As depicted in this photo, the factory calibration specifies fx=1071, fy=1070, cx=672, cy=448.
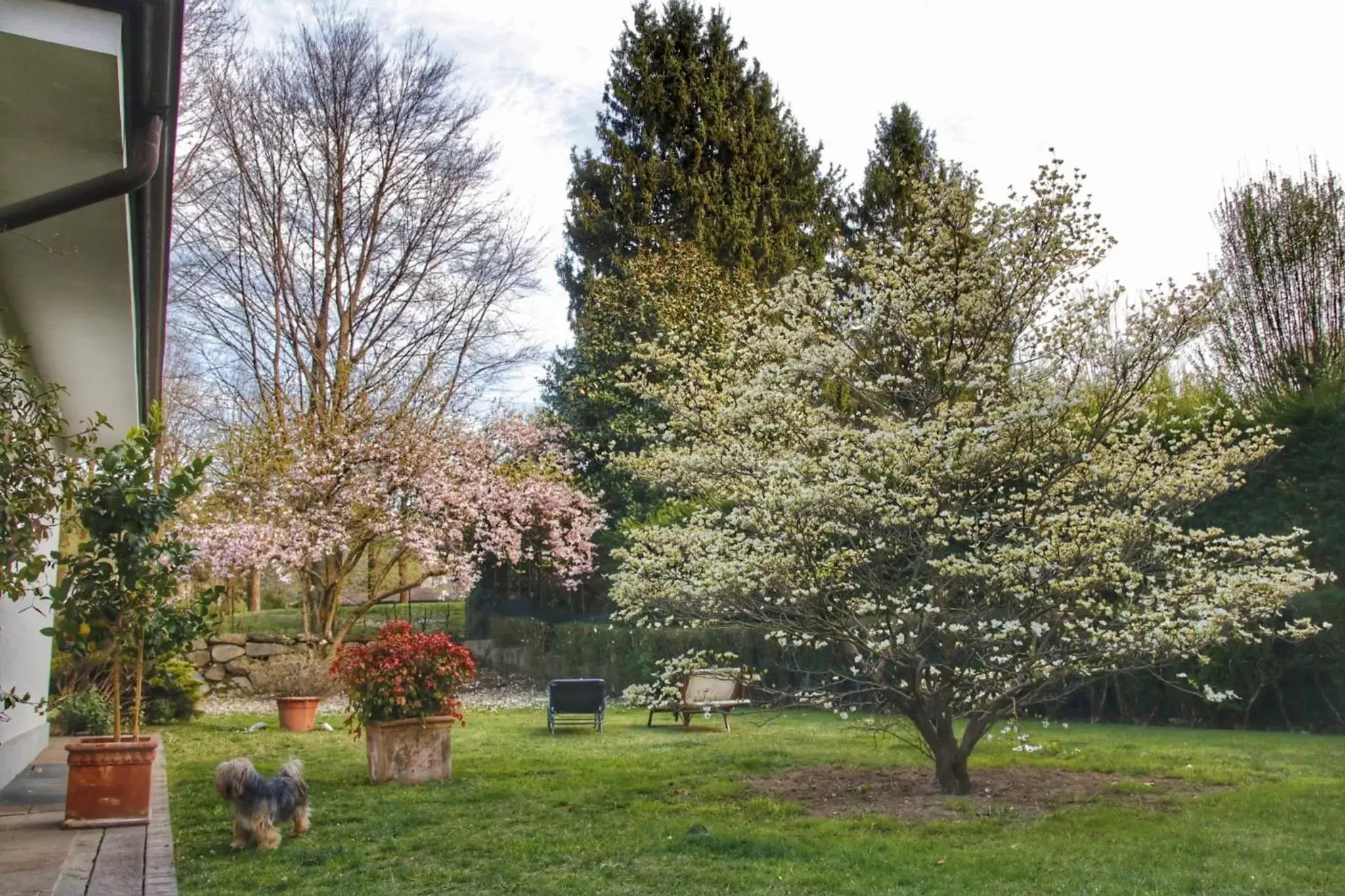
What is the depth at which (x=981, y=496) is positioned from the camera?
7.75 m

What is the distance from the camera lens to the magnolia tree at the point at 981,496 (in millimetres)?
7195

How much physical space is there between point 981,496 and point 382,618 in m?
20.2

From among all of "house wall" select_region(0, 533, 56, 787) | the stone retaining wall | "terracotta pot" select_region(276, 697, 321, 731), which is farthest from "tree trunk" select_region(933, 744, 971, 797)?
the stone retaining wall

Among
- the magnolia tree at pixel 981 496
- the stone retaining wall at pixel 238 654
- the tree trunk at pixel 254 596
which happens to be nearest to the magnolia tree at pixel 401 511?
the stone retaining wall at pixel 238 654

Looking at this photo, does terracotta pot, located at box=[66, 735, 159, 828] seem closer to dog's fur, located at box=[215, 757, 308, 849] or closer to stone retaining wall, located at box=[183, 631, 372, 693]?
dog's fur, located at box=[215, 757, 308, 849]

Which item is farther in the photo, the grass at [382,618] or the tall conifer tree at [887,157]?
the tall conifer tree at [887,157]

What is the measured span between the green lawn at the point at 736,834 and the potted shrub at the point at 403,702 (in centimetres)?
29

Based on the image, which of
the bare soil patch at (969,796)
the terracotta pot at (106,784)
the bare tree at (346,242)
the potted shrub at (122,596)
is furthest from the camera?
the bare tree at (346,242)

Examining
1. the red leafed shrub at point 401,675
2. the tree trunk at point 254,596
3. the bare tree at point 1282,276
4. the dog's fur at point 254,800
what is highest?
the bare tree at point 1282,276

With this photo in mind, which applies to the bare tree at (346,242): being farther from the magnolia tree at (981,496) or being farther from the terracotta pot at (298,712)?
the magnolia tree at (981,496)

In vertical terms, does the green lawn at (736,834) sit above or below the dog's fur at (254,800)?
below

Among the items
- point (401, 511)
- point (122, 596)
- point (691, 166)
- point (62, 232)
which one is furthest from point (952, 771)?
point (691, 166)

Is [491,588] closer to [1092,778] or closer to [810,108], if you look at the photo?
[810,108]

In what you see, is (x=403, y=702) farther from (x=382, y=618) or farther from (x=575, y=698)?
(x=382, y=618)
